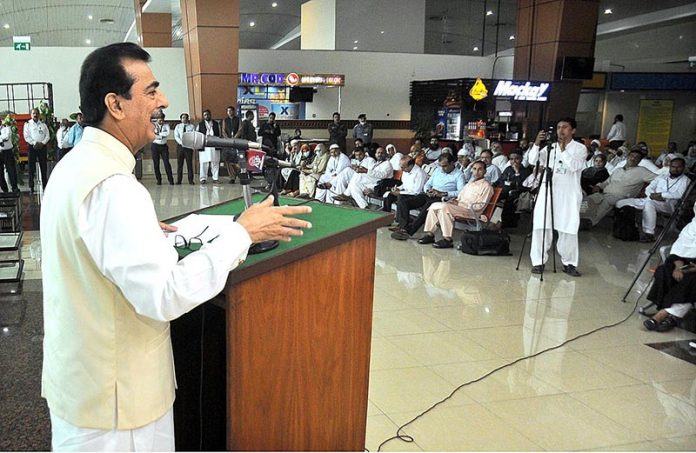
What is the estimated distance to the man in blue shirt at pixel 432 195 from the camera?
8.08 metres

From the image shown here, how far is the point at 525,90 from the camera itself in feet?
45.5

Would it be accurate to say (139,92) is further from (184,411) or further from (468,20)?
(468,20)

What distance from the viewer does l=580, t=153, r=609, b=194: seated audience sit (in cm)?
931

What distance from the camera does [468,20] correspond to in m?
23.0

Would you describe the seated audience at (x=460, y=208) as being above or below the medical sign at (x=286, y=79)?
below

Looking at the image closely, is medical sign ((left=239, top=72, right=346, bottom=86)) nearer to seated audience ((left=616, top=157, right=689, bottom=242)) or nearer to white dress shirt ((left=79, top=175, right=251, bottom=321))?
seated audience ((left=616, top=157, right=689, bottom=242))

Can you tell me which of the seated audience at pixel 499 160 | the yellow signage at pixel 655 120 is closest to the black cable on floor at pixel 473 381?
the seated audience at pixel 499 160

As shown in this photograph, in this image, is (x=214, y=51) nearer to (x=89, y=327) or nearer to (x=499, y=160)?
(x=499, y=160)

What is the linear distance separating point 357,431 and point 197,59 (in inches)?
501

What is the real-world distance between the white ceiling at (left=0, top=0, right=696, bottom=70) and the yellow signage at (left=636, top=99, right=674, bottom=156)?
1272mm

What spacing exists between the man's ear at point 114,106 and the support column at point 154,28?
59.6 feet

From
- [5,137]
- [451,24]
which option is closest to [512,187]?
[5,137]

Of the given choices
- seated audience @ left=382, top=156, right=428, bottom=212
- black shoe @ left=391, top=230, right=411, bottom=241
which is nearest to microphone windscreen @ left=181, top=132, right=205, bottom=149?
black shoe @ left=391, top=230, right=411, bottom=241

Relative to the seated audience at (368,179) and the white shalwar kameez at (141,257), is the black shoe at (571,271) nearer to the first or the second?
the seated audience at (368,179)
